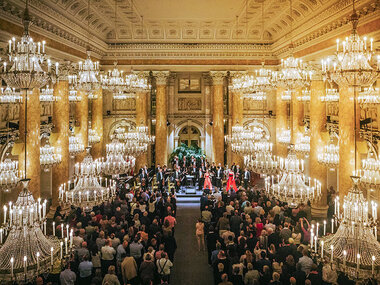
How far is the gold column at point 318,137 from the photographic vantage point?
1316 cm

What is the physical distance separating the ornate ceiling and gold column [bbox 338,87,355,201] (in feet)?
8.02

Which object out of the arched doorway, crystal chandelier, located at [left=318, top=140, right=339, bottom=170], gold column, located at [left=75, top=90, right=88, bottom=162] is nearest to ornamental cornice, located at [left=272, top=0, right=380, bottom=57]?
crystal chandelier, located at [left=318, top=140, right=339, bottom=170]

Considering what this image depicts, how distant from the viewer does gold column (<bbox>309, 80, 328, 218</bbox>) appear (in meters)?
13.2

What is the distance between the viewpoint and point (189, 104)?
72.2ft

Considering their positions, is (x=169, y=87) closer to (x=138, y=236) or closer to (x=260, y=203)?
(x=260, y=203)

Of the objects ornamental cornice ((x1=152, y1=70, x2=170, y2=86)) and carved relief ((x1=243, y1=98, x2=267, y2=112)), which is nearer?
ornamental cornice ((x1=152, y1=70, x2=170, y2=86))

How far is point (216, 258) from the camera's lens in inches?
305

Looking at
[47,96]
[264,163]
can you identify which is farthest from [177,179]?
[264,163]

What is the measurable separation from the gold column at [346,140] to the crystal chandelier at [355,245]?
5.76 meters

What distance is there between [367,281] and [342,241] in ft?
6.77

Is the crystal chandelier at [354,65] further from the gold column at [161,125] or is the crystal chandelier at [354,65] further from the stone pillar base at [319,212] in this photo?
the gold column at [161,125]

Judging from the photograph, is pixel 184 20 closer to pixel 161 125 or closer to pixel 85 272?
pixel 161 125

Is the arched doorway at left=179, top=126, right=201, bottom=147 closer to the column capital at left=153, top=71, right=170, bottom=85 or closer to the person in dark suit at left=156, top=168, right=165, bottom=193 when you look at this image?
the column capital at left=153, top=71, right=170, bottom=85

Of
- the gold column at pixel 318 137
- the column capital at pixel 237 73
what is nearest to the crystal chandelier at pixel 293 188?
the gold column at pixel 318 137
